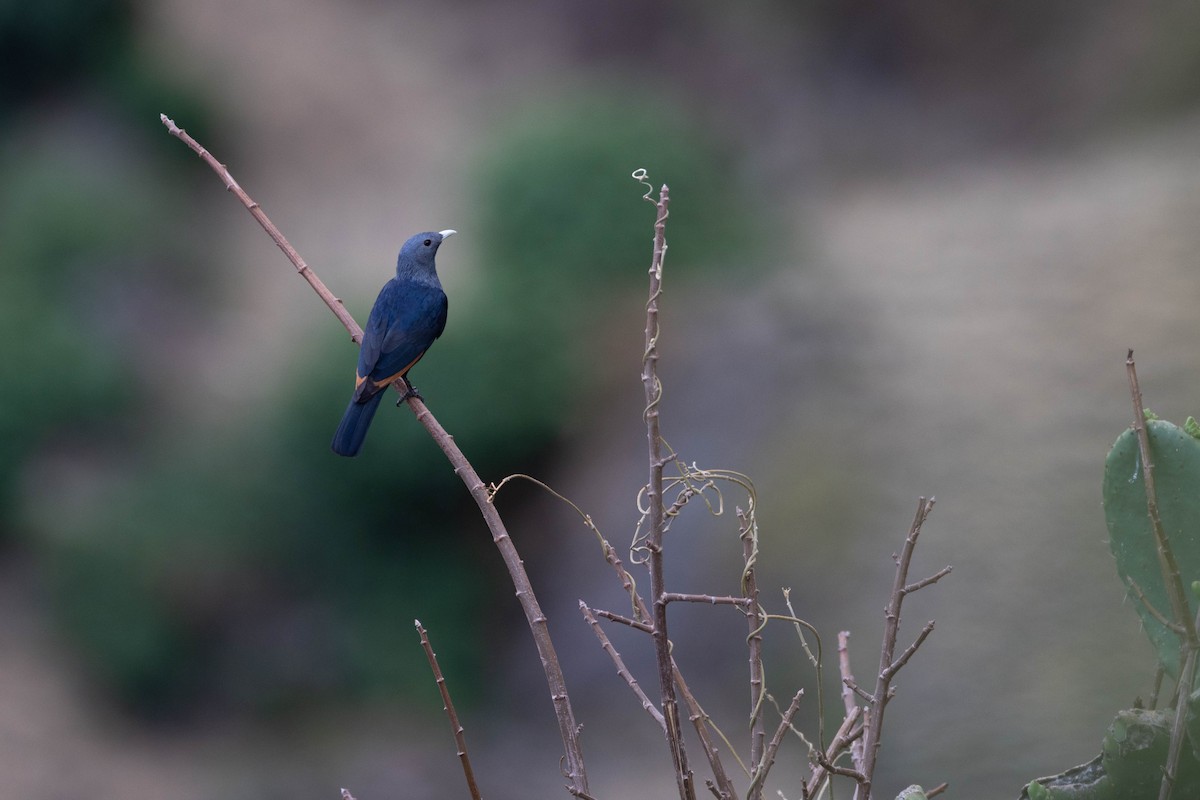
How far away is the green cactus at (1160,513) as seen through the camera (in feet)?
4.34

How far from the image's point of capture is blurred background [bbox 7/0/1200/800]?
5.12 m

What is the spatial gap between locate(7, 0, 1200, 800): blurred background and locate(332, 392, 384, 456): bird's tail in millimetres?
2889

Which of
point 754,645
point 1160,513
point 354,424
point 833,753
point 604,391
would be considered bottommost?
point 833,753

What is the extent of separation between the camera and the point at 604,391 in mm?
6578

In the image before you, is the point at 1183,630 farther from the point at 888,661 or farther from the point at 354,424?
the point at 354,424

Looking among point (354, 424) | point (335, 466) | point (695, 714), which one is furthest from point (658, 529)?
point (335, 466)

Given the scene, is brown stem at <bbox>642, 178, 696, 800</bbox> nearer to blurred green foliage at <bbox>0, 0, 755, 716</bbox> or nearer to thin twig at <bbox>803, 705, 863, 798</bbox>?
thin twig at <bbox>803, 705, 863, 798</bbox>

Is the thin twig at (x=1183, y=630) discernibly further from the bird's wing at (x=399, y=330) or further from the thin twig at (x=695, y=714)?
the bird's wing at (x=399, y=330)

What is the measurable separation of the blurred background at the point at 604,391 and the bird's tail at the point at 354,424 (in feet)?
9.48

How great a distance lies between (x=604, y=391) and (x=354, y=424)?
4140 mm

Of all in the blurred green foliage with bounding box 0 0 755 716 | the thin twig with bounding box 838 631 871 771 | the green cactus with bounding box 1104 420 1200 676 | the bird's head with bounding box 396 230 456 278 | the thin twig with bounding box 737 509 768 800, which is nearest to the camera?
the thin twig with bounding box 737 509 768 800

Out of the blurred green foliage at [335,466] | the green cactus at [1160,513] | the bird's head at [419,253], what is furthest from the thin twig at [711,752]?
the blurred green foliage at [335,466]

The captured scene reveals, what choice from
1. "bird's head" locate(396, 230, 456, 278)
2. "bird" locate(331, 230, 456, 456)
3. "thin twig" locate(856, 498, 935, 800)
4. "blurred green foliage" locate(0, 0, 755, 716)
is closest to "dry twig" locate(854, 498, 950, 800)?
"thin twig" locate(856, 498, 935, 800)

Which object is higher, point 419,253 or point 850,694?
point 419,253
